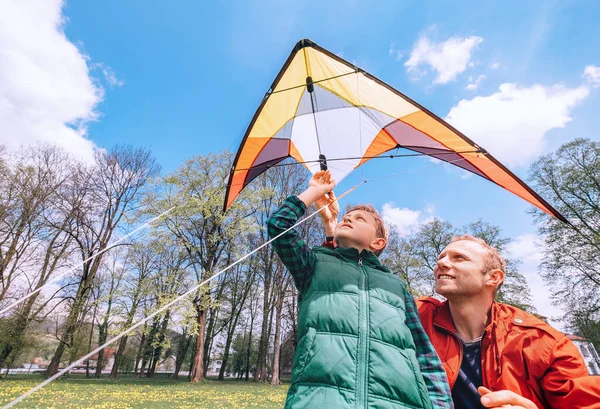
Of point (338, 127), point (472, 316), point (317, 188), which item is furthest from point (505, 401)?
point (338, 127)

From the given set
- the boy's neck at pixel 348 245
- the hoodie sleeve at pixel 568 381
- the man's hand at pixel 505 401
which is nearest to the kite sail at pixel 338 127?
the boy's neck at pixel 348 245

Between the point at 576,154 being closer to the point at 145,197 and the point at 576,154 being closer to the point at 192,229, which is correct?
the point at 192,229

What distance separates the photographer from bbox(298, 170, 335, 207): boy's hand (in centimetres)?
202

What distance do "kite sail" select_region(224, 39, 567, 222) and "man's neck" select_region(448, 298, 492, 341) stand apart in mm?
2824

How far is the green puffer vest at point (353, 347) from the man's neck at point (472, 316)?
0.35 meters

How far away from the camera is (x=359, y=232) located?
6.57 feet

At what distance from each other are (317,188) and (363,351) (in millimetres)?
1092

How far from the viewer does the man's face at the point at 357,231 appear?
6.52 feet

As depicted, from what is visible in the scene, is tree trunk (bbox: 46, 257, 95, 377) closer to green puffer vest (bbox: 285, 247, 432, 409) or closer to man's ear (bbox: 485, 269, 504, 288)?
green puffer vest (bbox: 285, 247, 432, 409)

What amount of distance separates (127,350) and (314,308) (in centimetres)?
4232

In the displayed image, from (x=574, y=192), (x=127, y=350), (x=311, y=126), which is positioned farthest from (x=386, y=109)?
(x=127, y=350)

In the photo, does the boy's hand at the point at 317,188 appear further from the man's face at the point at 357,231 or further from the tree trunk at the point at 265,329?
the tree trunk at the point at 265,329

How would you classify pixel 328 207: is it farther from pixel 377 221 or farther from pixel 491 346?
pixel 491 346

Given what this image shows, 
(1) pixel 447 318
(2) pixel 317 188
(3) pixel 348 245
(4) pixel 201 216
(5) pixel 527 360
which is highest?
(4) pixel 201 216
